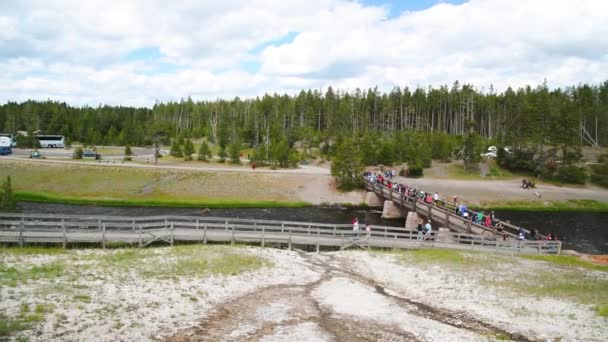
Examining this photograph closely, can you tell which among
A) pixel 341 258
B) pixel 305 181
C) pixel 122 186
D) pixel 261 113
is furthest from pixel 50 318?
pixel 261 113

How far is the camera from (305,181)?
255 feet

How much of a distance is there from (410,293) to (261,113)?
12852 cm

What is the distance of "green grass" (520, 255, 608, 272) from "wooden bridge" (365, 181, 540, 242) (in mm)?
3761

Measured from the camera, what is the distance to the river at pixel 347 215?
180 feet

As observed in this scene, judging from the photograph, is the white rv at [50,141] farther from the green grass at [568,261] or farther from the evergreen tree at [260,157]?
the green grass at [568,261]

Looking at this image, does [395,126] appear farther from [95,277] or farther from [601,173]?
[95,277]

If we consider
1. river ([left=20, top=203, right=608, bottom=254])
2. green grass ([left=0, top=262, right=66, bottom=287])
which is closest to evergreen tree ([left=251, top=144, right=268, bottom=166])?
river ([left=20, top=203, right=608, bottom=254])

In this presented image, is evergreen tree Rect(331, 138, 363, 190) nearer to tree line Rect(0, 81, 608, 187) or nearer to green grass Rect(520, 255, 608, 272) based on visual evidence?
tree line Rect(0, 81, 608, 187)

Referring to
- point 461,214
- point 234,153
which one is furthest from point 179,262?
point 234,153

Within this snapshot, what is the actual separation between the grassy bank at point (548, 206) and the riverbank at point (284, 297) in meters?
40.1

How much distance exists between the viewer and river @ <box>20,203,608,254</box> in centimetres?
5497

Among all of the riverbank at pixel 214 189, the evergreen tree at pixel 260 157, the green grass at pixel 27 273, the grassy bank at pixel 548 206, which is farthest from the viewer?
the evergreen tree at pixel 260 157

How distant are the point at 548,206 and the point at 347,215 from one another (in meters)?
33.0

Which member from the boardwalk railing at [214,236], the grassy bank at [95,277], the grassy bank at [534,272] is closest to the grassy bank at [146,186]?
the boardwalk railing at [214,236]
